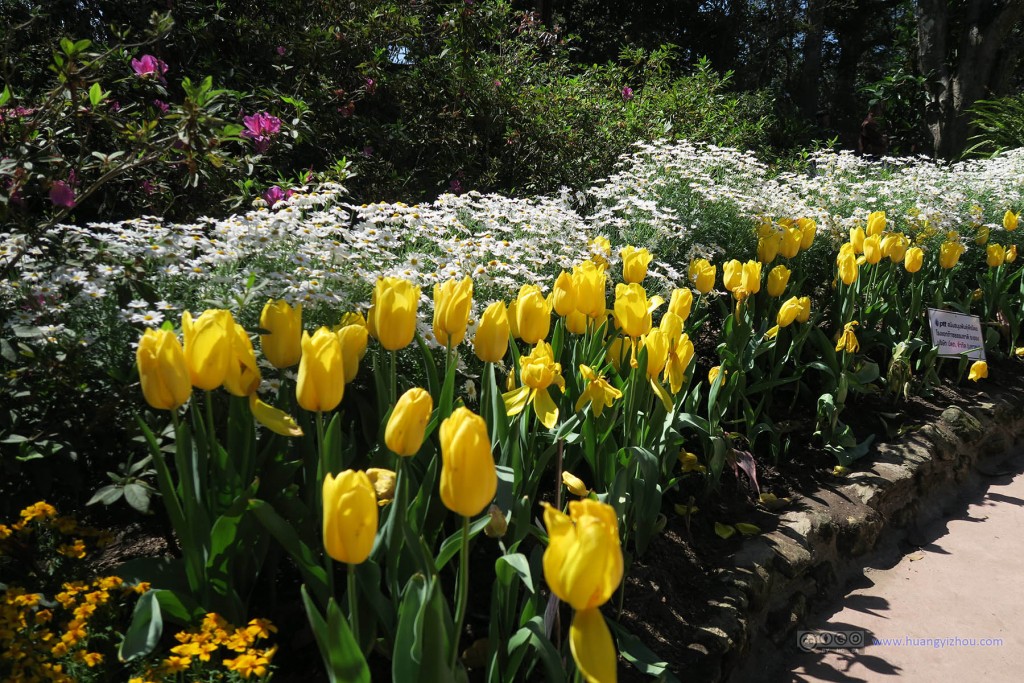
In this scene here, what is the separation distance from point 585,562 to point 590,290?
116 centimetres

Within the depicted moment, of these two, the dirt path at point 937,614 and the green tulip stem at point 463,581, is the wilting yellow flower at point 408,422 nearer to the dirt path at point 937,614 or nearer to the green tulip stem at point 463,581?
the green tulip stem at point 463,581

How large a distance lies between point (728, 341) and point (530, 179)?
2.89 m

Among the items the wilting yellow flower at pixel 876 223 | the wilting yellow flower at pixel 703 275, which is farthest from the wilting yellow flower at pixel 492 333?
the wilting yellow flower at pixel 876 223

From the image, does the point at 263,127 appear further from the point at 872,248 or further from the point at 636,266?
the point at 872,248

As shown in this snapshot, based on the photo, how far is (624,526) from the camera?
6.93ft

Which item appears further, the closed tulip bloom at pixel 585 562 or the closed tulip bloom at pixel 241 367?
the closed tulip bloom at pixel 241 367

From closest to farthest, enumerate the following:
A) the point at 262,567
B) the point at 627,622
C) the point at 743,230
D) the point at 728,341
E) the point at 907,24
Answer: the point at 262,567, the point at 627,622, the point at 728,341, the point at 743,230, the point at 907,24

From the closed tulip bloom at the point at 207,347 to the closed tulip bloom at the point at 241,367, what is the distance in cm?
3

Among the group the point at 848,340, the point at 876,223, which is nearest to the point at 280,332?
the point at 848,340

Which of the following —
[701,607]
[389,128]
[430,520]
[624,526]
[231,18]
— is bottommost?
[701,607]

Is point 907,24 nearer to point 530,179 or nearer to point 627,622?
point 530,179

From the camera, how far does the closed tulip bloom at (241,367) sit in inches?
52.2

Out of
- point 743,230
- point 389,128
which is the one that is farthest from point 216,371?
point 389,128

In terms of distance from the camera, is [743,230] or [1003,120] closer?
[743,230]
